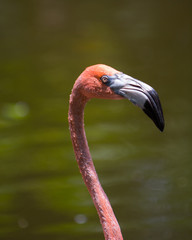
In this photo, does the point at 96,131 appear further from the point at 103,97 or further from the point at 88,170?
the point at 103,97

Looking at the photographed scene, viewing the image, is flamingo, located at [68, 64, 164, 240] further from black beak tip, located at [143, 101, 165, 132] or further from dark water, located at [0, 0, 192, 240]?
dark water, located at [0, 0, 192, 240]

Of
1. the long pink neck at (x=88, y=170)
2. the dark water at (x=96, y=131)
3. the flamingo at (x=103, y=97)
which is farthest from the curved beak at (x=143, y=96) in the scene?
the dark water at (x=96, y=131)

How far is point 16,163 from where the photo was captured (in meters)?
5.35

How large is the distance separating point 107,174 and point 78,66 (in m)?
3.09

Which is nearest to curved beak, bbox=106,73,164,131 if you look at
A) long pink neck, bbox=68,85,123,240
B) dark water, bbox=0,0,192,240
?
long pink neck, bbox=68,85,123,240

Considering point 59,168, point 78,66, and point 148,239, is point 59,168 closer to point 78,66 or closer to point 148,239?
point 148,239

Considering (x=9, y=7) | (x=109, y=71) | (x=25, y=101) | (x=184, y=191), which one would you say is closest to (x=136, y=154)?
(x=184, y=191)

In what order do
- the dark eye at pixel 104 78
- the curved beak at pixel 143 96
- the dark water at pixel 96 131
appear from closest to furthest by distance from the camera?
the curved beak at pixel 143 96 < the dark eye at pixel 104 78 < the dark water at pixel 96 131

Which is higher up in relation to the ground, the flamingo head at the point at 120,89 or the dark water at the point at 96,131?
the flamingo head at the point at 120,89

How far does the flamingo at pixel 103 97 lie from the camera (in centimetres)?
262

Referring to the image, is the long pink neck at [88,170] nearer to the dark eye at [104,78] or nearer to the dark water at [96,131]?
the dark eye at [104,78]

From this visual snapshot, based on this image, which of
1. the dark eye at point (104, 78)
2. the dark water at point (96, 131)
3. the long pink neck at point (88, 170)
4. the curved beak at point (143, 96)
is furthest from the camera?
the dark water at point (96, 131)

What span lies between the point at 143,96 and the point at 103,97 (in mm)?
298

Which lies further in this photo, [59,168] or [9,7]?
[9,7]
